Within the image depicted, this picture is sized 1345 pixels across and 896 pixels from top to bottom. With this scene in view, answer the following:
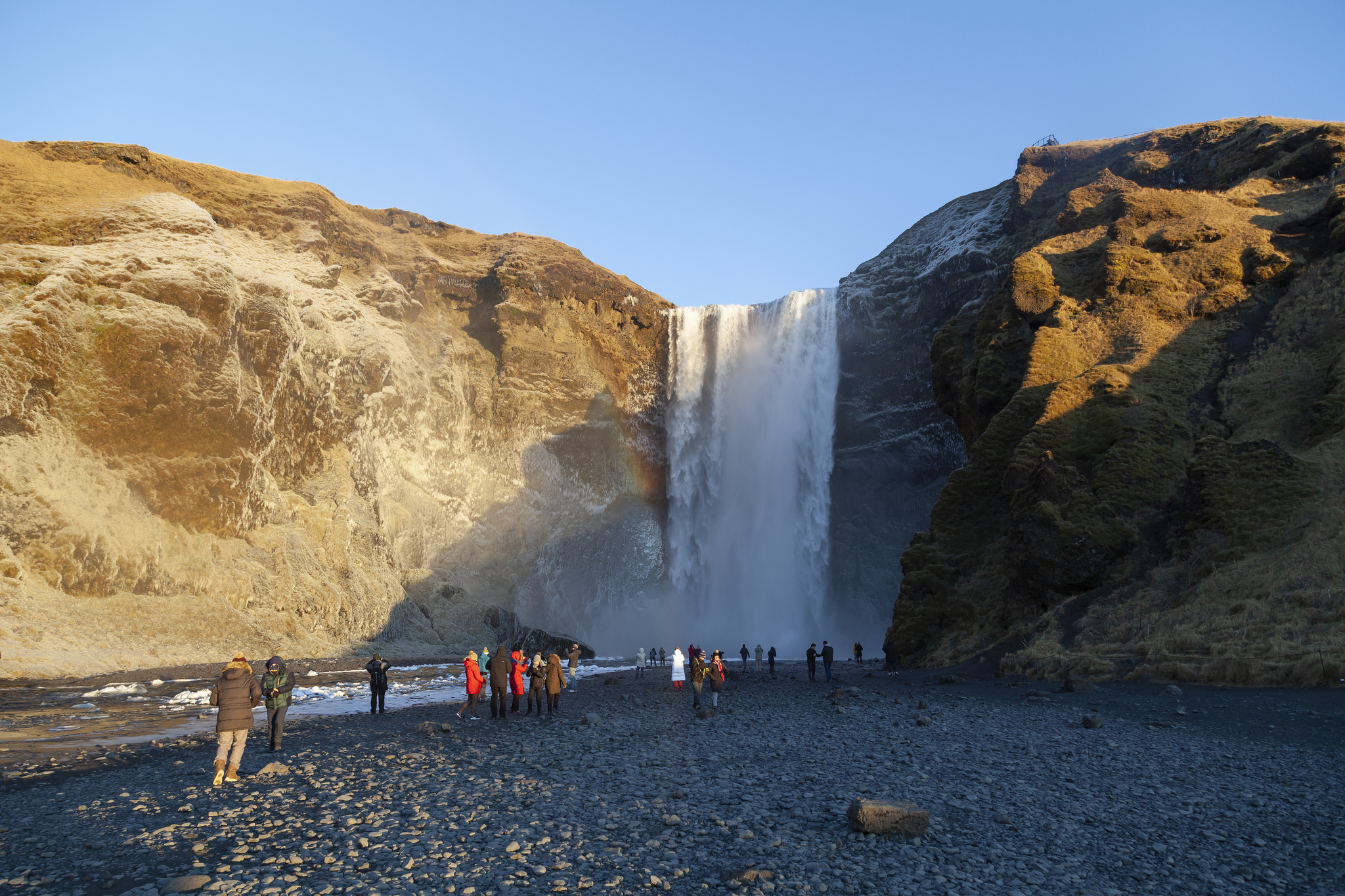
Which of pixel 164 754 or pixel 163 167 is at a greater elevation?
pixel 163 167

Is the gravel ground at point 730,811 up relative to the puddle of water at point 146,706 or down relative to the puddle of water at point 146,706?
up

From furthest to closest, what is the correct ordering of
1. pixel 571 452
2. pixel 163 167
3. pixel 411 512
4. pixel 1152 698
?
pixel 571 452 < pixel 411 512 < pixel 163 167 < pixel 1152 698

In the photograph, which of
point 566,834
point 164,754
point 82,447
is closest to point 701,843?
point 566,834

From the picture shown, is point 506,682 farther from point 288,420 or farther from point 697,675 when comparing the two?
point 288,420

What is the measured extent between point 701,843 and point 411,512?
4735cm

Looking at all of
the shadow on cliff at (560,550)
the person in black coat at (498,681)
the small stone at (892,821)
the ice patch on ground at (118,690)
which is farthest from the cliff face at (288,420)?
the small stone at (892,821)

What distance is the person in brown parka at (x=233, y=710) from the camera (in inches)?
392

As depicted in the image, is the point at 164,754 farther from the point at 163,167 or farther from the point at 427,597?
the point at 163,167

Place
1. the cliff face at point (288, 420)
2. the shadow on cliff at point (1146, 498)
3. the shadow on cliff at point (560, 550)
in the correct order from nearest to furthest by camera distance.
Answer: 1. the shadow on cliff at point (1146, 498)
2. the cliff face at point (288, 420)
3. the shadow on cliff at point (560, 550)

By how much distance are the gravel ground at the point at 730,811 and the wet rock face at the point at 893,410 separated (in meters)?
→ 40.0

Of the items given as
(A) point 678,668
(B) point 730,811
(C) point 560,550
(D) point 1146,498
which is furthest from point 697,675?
(C) point 560,550

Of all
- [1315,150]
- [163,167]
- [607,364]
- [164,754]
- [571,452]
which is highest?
[163,167]

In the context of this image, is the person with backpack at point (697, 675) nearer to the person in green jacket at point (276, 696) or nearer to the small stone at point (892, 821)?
the person in green jacket at point (276, 696)

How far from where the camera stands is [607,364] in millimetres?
61188
